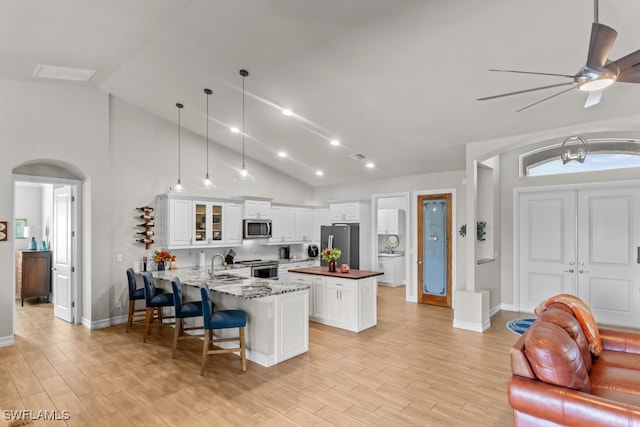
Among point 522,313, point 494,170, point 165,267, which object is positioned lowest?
point 522,313

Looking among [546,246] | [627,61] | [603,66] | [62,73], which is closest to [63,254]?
[62,73]

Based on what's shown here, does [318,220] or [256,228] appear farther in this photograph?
[318,220]

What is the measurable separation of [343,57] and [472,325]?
4205mm

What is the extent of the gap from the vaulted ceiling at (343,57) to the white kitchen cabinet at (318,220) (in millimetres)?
2977

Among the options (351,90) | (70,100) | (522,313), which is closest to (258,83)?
(351,90)

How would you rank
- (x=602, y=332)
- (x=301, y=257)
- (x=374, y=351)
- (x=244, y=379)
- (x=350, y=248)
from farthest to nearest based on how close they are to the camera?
(x=301, y=257) < (x=350, y=248) < (x=374, y=351) < (x=244, y=379) < (x=602, y=332)

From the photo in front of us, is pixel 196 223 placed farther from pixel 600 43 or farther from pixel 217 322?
pixel 600 43

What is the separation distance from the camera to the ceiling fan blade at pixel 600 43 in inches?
79.4

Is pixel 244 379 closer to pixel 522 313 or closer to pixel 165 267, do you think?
pixel 165 267

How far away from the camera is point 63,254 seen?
603 centimetres

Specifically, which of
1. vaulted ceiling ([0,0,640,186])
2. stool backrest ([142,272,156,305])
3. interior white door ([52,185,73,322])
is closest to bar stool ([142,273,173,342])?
stool backrest ([142,272,156,305])

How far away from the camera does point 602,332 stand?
11.0 feet

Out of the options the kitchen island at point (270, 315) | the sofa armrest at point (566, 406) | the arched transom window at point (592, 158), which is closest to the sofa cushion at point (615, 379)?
the sofa armrest at point (566, 406)

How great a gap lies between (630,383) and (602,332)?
912 mm
